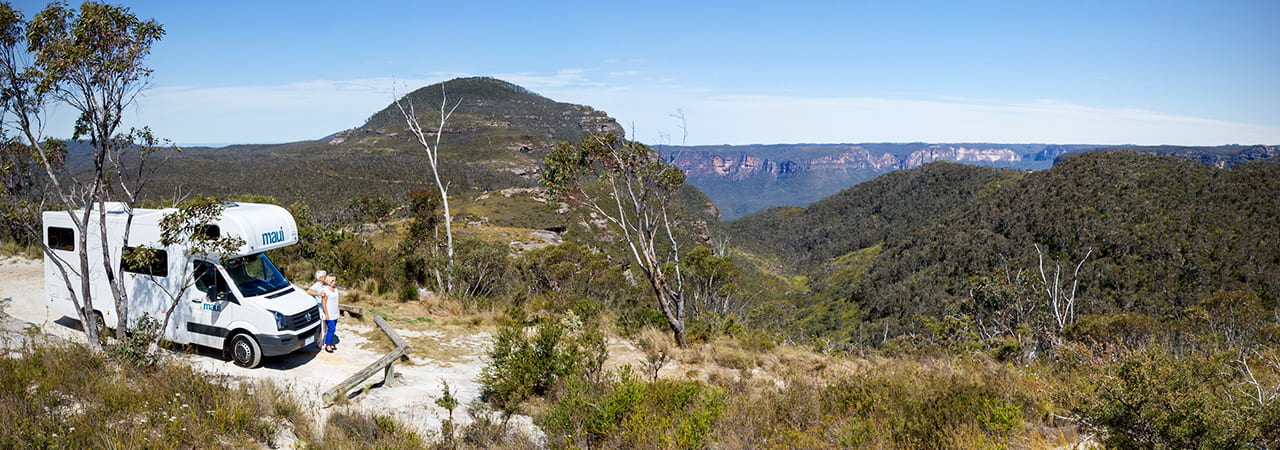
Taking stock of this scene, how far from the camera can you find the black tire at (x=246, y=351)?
7711mm

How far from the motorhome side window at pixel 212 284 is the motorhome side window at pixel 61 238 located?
7.18 ft

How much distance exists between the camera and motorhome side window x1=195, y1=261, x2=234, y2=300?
773 cm

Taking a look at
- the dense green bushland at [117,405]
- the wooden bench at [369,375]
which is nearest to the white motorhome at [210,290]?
the dense green bushland at [117,405]

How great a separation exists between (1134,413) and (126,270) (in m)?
12.2

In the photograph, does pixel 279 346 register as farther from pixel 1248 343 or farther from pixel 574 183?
pixel 1248 343

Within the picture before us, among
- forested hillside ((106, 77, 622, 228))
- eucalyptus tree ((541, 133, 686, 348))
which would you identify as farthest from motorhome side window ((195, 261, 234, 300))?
forested hillside ((106, 77, 622, 228))

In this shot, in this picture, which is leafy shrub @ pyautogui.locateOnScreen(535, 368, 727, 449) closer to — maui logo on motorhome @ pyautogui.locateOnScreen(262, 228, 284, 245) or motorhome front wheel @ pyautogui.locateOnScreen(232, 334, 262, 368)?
motorhome front wheel @ pyautogui.locateOnScreen(232, 334, 262, 368)

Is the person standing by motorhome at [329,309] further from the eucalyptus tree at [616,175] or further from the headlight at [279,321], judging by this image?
the eucalyptus tree at [616,175]

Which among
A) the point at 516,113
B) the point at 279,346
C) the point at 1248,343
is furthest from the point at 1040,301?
the point at 516,113

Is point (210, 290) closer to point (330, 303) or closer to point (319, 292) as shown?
point (319, 292)

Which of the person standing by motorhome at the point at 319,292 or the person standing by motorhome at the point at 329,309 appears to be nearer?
the person standing by motorhome at the point at 319,292

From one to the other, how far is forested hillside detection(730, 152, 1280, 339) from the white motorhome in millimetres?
38110

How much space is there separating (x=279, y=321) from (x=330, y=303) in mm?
1187

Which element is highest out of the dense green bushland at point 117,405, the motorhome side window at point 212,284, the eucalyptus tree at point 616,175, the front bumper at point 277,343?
the eucalyptus tree at point 616,175
